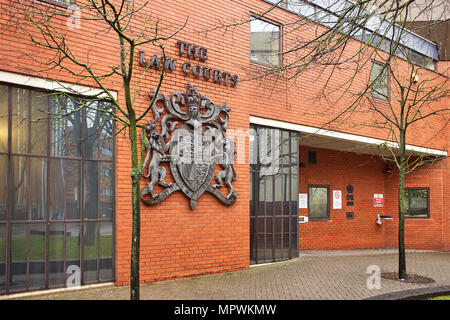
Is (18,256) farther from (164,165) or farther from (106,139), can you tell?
(164,165)

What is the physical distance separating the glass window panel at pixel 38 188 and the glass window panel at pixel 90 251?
2.65 ft

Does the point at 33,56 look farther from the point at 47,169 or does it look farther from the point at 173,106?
the point at 173,106

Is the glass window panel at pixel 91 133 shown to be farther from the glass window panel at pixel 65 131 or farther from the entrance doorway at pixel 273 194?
the entrance doorway at pixel 273 194

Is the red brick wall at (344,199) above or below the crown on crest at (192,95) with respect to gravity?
below

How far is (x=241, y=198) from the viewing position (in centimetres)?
978

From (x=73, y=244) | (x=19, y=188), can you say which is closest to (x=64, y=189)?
(x=19, y=188)

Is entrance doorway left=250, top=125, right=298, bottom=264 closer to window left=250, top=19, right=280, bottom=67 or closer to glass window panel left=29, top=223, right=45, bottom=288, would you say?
window left=250, top=19, right=280, bottom=67

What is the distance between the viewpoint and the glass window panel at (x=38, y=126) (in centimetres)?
689

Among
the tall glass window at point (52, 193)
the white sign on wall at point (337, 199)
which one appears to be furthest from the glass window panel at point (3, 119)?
the white sign on wall at point (337, 199)

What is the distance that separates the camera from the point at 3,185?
257 inches

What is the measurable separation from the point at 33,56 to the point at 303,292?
19.5 ft

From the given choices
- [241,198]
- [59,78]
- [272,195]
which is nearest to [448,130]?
[272,195]

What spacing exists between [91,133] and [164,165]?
4.94 ft

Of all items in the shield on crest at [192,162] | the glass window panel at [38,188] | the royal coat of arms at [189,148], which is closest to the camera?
the glass window panel at [38,188]
